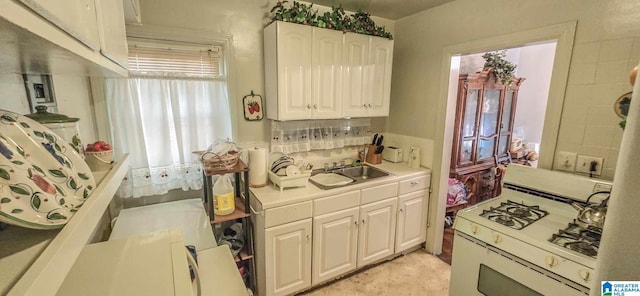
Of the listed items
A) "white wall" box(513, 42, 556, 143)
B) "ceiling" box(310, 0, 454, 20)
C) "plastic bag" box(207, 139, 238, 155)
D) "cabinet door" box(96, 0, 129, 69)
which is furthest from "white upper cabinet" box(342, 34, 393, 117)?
"white wall" box(513, 42, 556, 143)

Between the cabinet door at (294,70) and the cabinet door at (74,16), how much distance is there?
1545 millimetres

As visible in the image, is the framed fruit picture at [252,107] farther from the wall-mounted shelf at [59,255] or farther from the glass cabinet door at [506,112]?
the glass cabinet door at [506,112]

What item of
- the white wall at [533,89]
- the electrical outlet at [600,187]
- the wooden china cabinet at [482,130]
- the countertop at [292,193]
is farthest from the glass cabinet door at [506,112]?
the electrical outlet at [600,187]

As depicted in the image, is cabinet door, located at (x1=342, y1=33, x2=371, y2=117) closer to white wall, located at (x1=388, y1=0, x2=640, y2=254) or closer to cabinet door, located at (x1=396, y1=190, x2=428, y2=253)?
white wall, located at (x1=388, y1=0, x2=640, y2=254)

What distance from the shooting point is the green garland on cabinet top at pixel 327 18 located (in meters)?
2.08

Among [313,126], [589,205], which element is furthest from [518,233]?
[313,126]

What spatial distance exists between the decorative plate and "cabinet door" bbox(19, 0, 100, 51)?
20cm

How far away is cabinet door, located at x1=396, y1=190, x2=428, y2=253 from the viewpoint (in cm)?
257

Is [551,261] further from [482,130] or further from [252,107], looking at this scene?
[482,130]

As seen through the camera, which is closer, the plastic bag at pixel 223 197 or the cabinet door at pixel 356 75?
the plastic bag at pixel 223 197

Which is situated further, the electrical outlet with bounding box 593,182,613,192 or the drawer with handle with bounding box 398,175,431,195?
the drawer with handle with bounding box 398,175,431,195

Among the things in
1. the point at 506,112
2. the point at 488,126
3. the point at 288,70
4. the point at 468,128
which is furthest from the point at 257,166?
the point at 506,112

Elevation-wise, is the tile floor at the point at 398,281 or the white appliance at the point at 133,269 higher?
the white appliance at the point at 133,269

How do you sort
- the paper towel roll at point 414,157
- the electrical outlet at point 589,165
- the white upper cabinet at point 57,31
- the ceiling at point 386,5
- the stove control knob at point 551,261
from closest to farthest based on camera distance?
the white upper cabinet at point 57,31, the stove control knob at point 551,261, the electrical outlet at point 589,165, the ceiling at point 386,5, the paper towel roll at point 414,157
